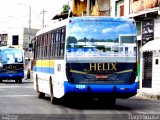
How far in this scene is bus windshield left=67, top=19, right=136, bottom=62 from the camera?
62.4 ft

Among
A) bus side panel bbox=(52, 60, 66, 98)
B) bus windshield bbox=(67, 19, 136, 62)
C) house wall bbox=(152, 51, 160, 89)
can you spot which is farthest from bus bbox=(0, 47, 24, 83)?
bus windshield bbox=(67, 19, 136, 62)

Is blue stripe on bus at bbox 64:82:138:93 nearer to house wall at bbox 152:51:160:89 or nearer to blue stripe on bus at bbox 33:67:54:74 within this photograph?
blue stripe on bus at bbox 33:67:54:74

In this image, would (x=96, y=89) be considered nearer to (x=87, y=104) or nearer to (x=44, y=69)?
(x=87, y=104)

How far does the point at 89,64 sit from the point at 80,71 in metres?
0.38

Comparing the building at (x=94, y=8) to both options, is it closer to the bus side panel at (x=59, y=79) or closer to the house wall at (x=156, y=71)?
the house wall at (x=156, y=71)

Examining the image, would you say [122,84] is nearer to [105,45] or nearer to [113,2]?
[105,45]

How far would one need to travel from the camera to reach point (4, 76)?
152 ft

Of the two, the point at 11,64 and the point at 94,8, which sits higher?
the point at 94,8

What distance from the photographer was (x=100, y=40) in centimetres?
1922

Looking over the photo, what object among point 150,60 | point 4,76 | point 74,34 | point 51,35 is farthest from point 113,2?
point 74,34

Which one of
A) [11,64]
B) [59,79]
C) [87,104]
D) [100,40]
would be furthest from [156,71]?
[11,64]

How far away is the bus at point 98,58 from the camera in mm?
18953

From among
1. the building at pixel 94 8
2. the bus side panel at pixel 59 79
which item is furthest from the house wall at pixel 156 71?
the bus side panel at pixel 59 79

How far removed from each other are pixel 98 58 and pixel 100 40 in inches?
25.4
